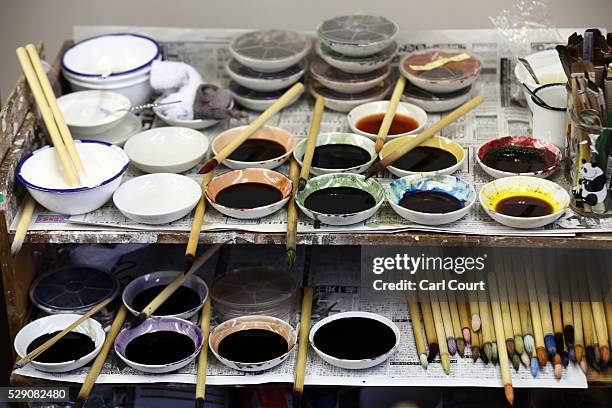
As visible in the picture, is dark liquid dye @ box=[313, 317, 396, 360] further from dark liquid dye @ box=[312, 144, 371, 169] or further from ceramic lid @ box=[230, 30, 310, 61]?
ceramic lid @ box=[230, 30, 310, 61]

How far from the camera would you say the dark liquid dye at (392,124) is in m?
2.99

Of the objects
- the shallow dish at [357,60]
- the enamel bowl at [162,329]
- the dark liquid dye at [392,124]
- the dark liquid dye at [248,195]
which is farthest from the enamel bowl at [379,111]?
the enamel bowl at [162,329]

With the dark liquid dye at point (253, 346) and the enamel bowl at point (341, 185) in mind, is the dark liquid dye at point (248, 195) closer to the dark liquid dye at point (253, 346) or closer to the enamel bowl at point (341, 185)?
the enamel bowl at point (341, 185)

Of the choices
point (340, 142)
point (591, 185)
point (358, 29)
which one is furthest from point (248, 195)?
point (591, 185)

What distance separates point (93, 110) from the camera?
9.96ft

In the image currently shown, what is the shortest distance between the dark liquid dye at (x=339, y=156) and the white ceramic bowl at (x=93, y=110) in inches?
23.6

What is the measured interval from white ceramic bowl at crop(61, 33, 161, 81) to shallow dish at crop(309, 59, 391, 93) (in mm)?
523

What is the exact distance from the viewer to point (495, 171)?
2734 millimetres

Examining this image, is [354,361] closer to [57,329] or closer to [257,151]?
[257,151]

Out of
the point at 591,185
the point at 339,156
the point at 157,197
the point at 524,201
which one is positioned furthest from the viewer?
the point at 339,156

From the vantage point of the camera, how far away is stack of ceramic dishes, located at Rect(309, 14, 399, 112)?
311 cm

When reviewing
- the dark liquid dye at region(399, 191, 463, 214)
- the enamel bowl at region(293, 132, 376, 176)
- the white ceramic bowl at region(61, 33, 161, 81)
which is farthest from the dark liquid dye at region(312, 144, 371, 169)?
the white ceramic bowl at region(61, 33, 161, 81)

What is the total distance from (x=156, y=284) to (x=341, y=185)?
64 centimetres

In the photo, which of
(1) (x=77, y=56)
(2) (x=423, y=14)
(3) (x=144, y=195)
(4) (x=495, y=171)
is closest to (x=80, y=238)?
(3) (x=144, y=195)
